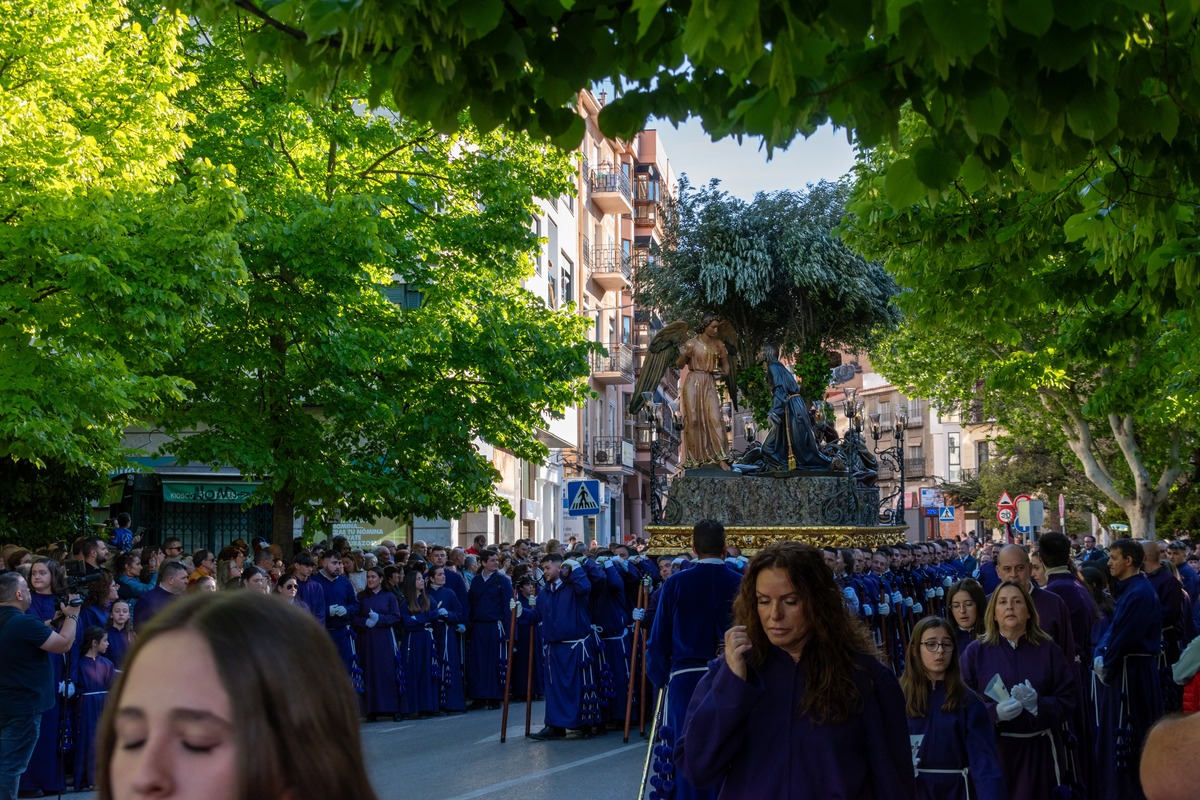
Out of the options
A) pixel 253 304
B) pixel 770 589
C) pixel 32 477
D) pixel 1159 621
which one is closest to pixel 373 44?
pixel 770 589

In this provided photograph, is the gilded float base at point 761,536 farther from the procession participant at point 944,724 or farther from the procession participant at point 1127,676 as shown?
the procession participant at point 944,724

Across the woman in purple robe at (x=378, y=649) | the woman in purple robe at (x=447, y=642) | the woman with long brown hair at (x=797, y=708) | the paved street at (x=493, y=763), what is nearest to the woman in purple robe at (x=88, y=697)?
the paved street at (x=493, y=763)

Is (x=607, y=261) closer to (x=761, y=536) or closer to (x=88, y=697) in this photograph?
(x=761, y=536)

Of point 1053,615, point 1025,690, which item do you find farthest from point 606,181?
point 1025,690

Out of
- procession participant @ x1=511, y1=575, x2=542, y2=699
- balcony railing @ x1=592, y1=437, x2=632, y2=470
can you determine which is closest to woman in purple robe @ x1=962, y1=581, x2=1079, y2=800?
procession participant @ x1=511, y1=575, x2=542, y2=699

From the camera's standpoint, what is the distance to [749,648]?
16.8 ft

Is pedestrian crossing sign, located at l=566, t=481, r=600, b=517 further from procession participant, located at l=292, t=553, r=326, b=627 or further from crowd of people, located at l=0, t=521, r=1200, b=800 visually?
procession participant, located at l=292, t=553, r=326, b=627

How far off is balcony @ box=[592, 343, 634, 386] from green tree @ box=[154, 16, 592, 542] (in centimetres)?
3059

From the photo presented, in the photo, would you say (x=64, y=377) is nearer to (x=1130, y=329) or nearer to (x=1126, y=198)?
(x=1130, y=329)

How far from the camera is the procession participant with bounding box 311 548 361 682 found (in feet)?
58.4

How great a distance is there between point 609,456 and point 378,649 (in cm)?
3969

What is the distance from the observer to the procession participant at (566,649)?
16.5m

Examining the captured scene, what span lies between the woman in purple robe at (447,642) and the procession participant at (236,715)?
1791cm

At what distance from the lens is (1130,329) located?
1174 cm
